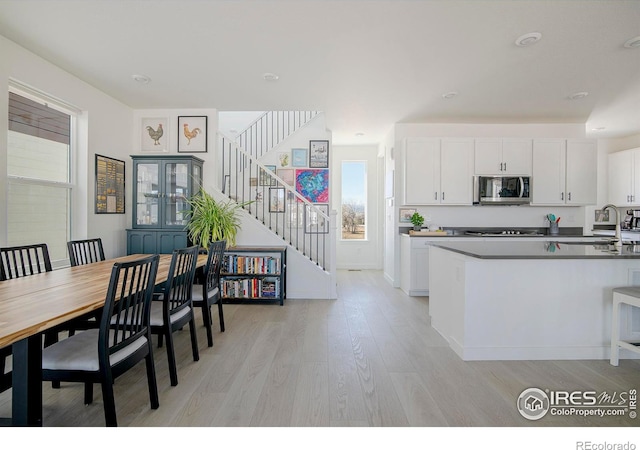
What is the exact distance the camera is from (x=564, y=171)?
4996mm

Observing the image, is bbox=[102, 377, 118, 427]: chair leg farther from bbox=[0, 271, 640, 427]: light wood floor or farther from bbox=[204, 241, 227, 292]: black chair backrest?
bbox=[204, 241, 227, 292]: black chair backrest

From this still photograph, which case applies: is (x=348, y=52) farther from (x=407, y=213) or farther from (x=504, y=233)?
(x=504, y=233)

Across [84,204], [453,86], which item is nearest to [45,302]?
[84,204]

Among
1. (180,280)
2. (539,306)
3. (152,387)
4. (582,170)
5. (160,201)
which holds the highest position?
(582,170)

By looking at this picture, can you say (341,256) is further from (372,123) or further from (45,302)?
(45,302)

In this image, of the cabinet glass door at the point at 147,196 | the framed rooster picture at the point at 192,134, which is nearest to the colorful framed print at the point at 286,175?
the framed rooster picture at the point at 192,134

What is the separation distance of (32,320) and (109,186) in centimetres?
350

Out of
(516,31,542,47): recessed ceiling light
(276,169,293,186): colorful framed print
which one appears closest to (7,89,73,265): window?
(276,169,293,186): colorful framed print

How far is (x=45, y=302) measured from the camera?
1.63 metres

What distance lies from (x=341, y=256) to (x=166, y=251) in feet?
13.0

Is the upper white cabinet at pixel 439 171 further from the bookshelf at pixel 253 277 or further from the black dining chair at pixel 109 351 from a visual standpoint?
the black dining chair at pixel 109 351

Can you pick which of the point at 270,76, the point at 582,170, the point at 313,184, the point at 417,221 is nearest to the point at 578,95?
the point at 582,170

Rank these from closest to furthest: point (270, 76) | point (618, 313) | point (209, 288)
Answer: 1. point (618, 313)
2. point (209, 288)
3. point (270, 76)

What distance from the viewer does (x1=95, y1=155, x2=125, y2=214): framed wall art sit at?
4.09 metres
